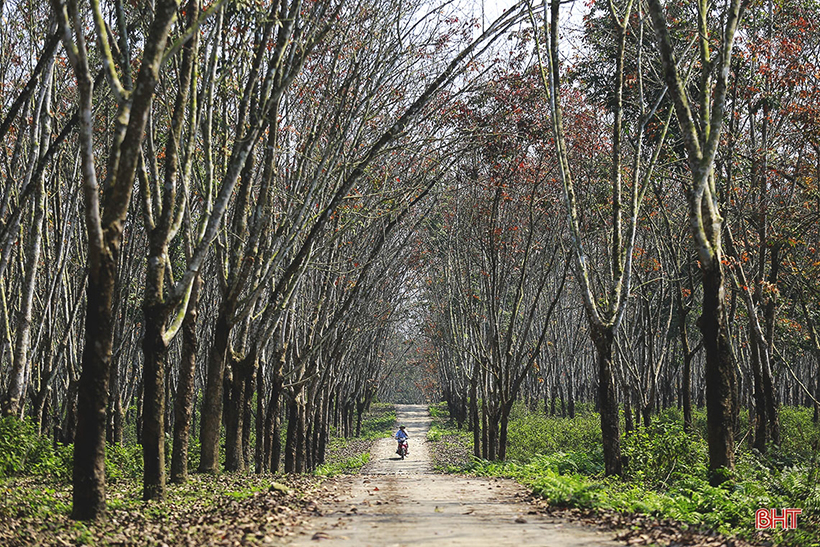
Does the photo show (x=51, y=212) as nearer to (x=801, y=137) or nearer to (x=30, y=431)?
(x=30, y=431)

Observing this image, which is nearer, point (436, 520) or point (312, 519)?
point (436, 520)

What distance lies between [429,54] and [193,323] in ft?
21.4

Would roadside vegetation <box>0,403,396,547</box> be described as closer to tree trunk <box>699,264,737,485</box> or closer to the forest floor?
the forest floor

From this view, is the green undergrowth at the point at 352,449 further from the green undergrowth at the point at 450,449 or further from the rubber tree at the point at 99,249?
the rubber tree at the point at 99,249

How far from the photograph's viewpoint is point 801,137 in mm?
15172

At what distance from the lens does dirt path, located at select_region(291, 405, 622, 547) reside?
6.24 metres

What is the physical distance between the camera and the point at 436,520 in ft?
24.6

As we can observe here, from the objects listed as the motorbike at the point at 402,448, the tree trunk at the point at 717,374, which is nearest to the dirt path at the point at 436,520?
the tree trunk at the point at 717,374

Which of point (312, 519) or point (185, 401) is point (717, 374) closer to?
point (312, 519)

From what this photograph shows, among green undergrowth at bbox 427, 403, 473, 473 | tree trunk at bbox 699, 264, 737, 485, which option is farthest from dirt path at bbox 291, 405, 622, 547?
green undergrowth at bbox 427, 403, 473, 473

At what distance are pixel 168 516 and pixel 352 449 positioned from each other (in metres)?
24.1

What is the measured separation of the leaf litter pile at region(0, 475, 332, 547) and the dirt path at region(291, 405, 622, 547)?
0.43m

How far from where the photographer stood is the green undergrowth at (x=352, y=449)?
69.9 ft

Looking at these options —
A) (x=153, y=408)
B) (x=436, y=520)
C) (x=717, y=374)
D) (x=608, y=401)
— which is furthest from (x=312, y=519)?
(x=608, y=401)
